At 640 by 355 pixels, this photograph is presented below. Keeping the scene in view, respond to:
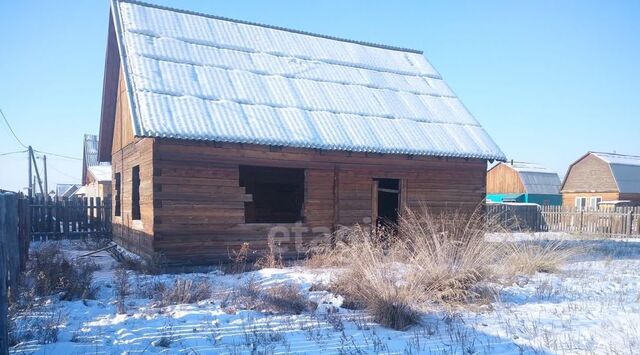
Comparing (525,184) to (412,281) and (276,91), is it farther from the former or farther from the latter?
(412,281)

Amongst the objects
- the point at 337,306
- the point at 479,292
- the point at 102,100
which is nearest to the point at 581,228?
the point at 479,292

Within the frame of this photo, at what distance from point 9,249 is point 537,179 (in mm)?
43750

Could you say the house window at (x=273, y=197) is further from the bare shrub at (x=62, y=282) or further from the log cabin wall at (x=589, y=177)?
the log cabin wall at (x=589, y=177)

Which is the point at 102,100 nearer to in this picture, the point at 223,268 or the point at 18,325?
the point at 223,268

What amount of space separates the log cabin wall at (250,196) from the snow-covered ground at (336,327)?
1956mm

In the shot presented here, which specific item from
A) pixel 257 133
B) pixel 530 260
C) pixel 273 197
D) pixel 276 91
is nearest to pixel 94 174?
pixel 273 197

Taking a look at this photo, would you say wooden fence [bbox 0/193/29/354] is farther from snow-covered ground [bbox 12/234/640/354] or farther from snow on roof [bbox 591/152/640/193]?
snow on roof [bbox 591/152/640/193]

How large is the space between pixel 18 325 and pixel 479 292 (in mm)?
6503

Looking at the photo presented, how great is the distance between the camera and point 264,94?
37.8 feet

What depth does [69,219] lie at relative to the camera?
15820 mm

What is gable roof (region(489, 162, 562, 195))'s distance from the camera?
4153 centimetres

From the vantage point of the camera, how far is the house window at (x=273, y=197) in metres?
15.3

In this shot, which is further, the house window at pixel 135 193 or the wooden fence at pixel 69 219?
the wooden fence at pixel 69 219

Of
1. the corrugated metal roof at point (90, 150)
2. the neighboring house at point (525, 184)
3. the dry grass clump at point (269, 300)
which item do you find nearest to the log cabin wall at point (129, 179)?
the dry grass clump at point (269, 300)
